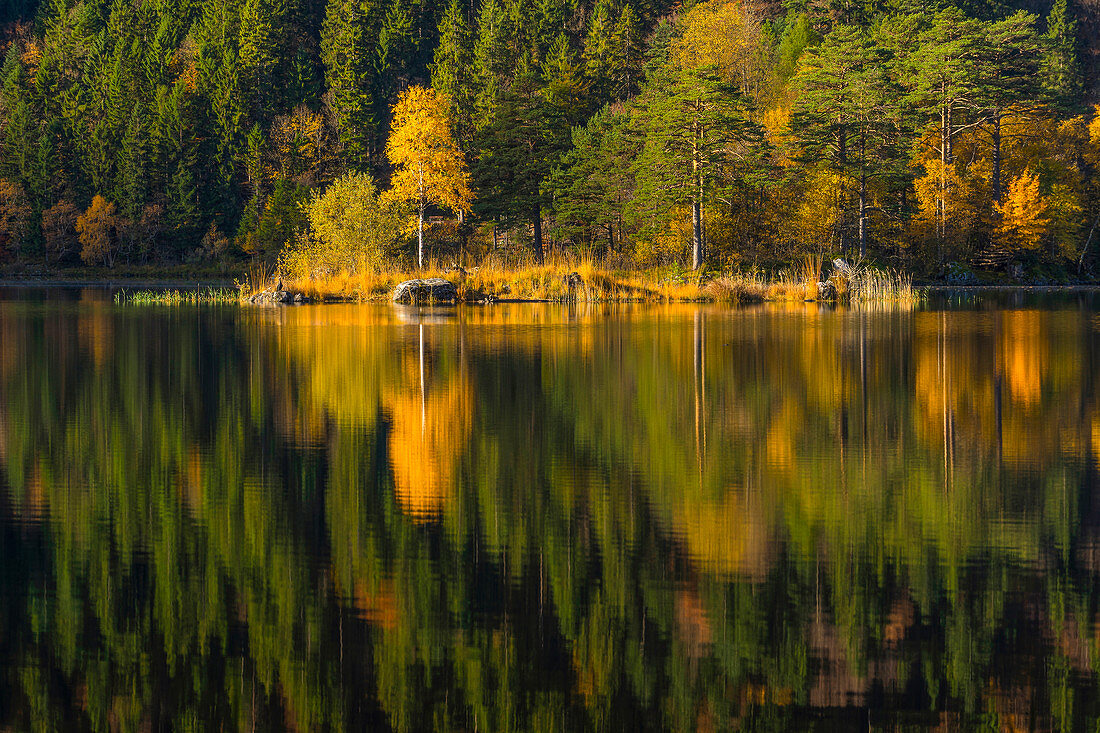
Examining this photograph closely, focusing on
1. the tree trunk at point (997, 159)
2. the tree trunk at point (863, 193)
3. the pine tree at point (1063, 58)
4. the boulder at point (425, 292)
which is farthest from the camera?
the pine tree at point (1063, 58)

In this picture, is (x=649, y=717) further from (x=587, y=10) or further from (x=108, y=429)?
(x=587, y=10)

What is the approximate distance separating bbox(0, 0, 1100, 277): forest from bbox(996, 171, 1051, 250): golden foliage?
151 mm

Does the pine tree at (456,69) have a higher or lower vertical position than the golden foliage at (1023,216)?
higher

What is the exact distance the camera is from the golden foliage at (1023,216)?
7231 cm

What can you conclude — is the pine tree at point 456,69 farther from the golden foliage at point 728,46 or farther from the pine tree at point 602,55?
the golden foliage at point 728,46

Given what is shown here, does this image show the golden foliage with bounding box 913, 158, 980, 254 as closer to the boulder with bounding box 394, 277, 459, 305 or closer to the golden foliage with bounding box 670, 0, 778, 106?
the golden foliage with bounding box 670, 0, 778, 106

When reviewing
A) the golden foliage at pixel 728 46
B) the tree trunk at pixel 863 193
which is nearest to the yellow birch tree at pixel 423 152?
the tree trunk at pixel 863 193

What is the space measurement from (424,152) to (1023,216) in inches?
1378

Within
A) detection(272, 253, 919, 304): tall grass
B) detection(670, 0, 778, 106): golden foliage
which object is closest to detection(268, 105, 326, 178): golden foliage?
detection(670, 0, 778, 106): golden foliage

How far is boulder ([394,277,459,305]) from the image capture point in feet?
173

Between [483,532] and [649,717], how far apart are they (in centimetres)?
351

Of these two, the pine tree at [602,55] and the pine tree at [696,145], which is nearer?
the pine tree at [696,145]

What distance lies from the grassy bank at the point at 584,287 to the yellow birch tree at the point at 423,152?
1234 cm

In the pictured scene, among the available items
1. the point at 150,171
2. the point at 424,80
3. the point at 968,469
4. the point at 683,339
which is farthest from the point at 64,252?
the point at 968,469
